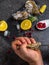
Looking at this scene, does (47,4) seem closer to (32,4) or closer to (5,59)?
(32,4)

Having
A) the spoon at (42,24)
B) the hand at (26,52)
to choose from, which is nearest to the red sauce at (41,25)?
the spoon at (42,24)

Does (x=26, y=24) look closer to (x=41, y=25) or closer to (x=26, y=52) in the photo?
(x=41, y=25)

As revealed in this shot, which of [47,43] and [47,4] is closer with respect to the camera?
[47,43]

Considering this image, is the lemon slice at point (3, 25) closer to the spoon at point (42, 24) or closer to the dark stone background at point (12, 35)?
the dark stone background at point (12, 35)

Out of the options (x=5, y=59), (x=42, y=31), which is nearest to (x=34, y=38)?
(x=42, y=31)

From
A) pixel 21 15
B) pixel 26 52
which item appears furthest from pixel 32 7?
pixel 26 52
